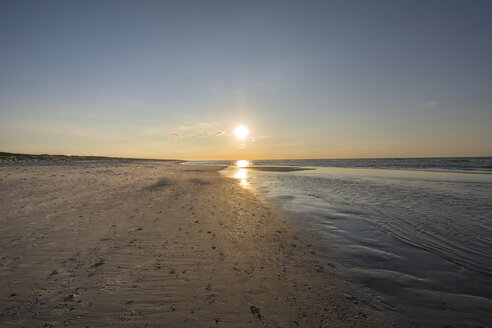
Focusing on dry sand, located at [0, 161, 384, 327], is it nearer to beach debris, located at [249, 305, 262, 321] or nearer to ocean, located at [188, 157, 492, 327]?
beach debris, located at [249, 305, 262, 321]

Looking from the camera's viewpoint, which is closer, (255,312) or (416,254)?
(255,312)

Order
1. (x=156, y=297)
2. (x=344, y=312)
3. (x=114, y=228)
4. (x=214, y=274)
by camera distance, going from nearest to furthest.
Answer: (x=344, y=312) < (x=156, y=297) < (x=214, y=274) < (x=114, y=228)

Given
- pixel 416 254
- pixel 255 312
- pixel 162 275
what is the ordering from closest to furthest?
pixel 255 312
pixel 162 275
pixel 416 254

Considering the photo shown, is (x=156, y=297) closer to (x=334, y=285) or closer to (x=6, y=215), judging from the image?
(x=334, y=285)

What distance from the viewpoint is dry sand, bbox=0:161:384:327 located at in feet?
11.4

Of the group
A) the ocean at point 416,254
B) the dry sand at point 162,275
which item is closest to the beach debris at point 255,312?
the dry sand at point 162,275

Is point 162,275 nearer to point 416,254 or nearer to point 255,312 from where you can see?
point 255,312

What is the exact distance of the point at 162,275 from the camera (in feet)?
15.3

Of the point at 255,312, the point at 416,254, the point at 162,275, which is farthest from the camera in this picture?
the point at 416,254

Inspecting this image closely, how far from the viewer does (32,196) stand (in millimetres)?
11945

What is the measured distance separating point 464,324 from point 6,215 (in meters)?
14.4

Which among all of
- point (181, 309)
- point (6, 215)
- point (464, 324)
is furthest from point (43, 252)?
point (464, 324)

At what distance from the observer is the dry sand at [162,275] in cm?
346

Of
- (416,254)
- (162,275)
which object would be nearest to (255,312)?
(162,275)
